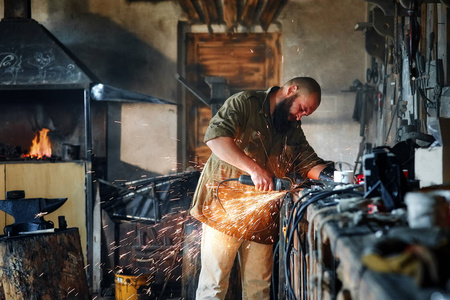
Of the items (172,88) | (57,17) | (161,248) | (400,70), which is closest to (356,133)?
(400,70)

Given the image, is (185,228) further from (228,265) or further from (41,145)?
(41,145)

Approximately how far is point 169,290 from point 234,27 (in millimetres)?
3623

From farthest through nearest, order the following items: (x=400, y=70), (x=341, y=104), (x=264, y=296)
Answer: (x=341, y=104), (x=400, y=70), (x=264, y=296)

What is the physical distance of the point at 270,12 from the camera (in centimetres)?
652

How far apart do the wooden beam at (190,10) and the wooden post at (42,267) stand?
336 centimetres

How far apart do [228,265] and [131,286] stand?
5.95 feet

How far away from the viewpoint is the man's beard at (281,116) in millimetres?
3719

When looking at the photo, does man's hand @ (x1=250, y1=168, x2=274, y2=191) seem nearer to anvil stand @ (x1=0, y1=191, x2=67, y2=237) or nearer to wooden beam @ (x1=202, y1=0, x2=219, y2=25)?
anvil stand @ (x1=0, y1=191, x2=67, y2=237)

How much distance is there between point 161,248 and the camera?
554 centimetres

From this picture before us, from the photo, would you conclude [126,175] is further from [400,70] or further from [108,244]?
[400,70]

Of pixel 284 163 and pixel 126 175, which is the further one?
pixel 126 175

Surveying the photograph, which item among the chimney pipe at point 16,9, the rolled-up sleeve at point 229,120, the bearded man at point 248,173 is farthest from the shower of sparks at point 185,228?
the chimney pipe at point 16,9

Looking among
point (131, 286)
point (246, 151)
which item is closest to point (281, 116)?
point (246, 151)

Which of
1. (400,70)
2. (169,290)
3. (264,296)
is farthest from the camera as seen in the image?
(169,290)
